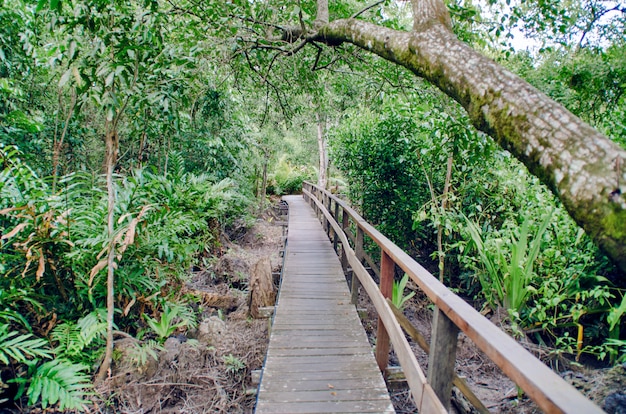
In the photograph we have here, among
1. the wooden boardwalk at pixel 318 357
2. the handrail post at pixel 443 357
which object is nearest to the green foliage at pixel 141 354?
the wooden boardwalk at pixel 318 357

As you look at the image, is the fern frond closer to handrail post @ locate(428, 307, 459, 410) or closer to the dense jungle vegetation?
the dense jungle vegetation

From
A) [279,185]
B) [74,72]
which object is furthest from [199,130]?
[279,185]

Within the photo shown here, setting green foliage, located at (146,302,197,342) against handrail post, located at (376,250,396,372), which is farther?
green foliage, located at (146,302,197,342)

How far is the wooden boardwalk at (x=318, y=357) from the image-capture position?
238 cm

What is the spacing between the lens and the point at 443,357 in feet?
5.39

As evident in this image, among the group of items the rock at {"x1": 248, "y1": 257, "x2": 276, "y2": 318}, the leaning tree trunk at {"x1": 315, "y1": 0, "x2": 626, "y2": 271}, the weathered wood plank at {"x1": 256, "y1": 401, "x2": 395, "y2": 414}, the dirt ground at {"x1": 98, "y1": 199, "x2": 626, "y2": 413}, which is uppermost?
the leaning tree trunk at {"x1": 315, "y1": 0, "x2": 626, "y2": 271}

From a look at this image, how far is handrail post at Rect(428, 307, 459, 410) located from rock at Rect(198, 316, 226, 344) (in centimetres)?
305

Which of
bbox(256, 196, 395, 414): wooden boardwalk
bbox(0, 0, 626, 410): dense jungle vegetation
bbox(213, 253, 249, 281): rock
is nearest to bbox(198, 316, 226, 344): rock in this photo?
bbox(0, 0, 626, 410): dense jungle vegetation

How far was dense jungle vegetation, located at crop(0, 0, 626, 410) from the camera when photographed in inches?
113

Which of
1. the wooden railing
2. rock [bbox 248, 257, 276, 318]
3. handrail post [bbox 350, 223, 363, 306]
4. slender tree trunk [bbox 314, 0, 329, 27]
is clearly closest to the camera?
the wooden railing

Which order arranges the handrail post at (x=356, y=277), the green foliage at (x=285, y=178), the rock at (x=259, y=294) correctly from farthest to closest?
the green foliage at (x=285, y=178) < the rock at (x=259, y=294) < the handrail post at (x=356, y=277)

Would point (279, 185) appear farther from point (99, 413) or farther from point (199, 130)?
point (99, 413)

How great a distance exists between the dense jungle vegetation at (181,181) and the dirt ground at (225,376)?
0.74 feet

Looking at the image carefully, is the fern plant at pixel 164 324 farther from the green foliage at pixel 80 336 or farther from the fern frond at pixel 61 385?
the fern frond at pixel 61 385
